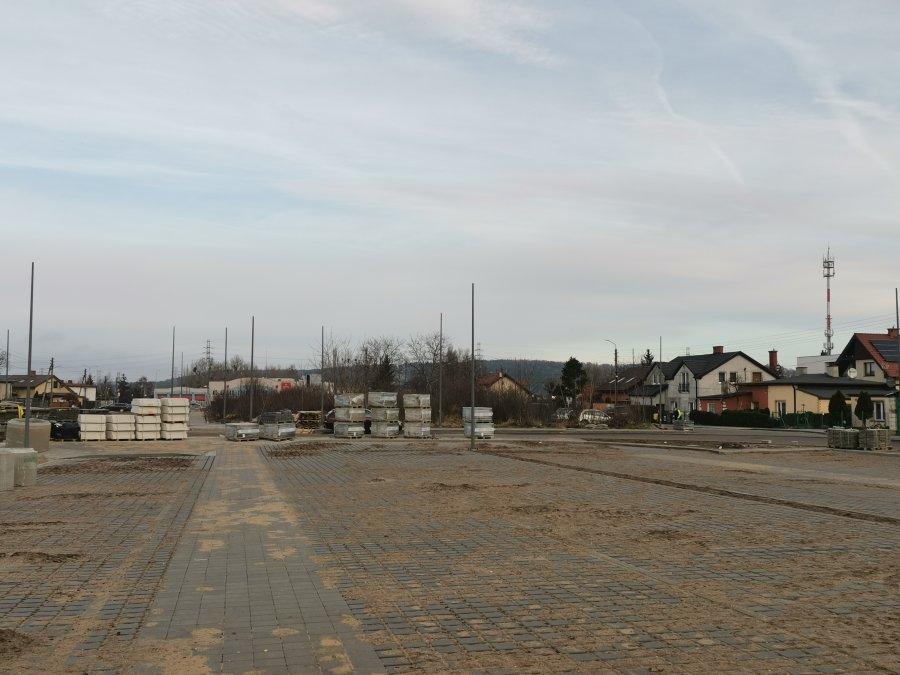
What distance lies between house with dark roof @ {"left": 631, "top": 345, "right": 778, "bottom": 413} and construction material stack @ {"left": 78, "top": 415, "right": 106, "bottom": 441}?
188ft

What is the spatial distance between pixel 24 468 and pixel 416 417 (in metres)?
26.4

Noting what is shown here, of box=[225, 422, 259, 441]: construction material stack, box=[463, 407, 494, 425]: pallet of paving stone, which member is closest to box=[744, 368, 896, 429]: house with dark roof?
box=[463, 407, 494, 425]: pallet of paving stone

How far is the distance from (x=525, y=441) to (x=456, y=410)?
29342 mm

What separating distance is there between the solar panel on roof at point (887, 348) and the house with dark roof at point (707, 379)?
11.3 metres

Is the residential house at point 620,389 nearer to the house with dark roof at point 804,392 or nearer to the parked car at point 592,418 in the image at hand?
the parked car at point 592,418

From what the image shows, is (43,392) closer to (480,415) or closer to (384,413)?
(384,413)

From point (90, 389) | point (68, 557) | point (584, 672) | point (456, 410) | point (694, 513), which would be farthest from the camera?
point (90, 389)

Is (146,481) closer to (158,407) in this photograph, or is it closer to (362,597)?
(362,597)

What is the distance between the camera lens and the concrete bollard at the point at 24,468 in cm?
1806

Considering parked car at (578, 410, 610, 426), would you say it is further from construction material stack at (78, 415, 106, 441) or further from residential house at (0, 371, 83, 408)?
residential house at (0, 371, 83, 408)

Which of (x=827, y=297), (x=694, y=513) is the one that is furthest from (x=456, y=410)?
(x=694, y=513)

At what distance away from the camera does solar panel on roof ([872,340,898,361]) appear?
78.2 metres

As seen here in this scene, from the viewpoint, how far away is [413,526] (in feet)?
40.4

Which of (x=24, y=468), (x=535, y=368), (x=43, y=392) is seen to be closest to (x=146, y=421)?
(x=24, y=468)
